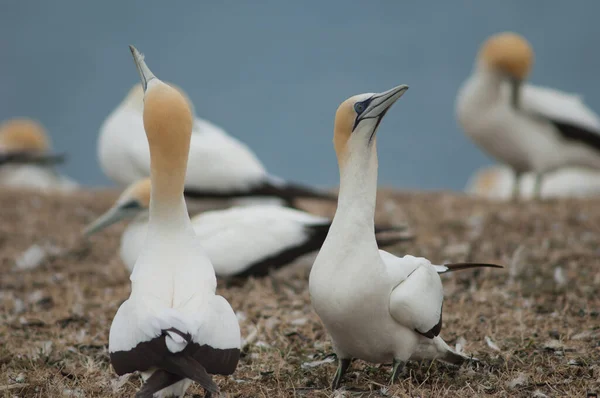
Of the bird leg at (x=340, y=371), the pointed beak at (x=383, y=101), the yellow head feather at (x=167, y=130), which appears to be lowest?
the bird leg at (x=340, y=371)

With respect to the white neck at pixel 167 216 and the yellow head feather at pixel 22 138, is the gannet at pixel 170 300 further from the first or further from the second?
the yellow head feather at pixel 22 138

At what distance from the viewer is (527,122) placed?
9625 millimetres

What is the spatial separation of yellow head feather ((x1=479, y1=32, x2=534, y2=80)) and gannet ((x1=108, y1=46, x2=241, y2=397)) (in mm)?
6300

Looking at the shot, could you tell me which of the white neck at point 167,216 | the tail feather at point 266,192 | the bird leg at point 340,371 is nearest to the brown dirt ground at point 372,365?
the bird leg at point 340,371

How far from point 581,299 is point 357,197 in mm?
2447

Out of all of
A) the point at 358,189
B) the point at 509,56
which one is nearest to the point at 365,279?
the point at 358,189

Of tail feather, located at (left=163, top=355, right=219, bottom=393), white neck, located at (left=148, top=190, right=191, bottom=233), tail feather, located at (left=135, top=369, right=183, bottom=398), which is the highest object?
white neck, located at (left=148, top=190, right=191, bottom=233)

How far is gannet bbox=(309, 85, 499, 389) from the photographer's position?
367cm

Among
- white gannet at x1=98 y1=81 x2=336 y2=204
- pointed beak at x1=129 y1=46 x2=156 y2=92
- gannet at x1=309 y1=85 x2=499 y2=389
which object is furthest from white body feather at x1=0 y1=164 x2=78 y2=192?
gannet at x1=309 y1=85 x2=499 y2=389

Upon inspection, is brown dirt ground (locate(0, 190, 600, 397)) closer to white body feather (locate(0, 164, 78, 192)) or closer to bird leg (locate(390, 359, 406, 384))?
bird leg (locate(390, 359, 406, 384))

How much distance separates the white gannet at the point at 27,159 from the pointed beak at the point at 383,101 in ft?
31.6

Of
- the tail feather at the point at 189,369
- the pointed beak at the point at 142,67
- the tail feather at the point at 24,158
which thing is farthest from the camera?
the tail feather at the point at 24,158

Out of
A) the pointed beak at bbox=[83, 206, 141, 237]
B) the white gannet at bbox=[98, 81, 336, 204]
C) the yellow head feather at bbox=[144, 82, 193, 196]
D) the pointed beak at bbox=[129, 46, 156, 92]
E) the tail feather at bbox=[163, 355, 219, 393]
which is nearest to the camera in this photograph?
the tail feather at bbox=[163, 355, 219, 393]

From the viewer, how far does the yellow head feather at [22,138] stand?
711 inches
